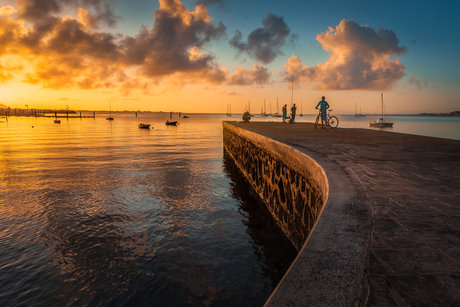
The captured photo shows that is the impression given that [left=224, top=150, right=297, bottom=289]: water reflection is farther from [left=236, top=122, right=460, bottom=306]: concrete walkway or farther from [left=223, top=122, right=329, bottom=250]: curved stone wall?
[left=236, top=122, right=460, bottom=306]: concrete walkway

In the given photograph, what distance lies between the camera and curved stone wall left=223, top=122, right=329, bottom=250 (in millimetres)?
5582

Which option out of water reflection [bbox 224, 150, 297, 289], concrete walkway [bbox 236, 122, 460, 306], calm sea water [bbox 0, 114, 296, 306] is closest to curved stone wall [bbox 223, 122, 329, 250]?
water reflection [bbox 224, 150, 297, 289]

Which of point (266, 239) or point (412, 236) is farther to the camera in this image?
point (266, 239)

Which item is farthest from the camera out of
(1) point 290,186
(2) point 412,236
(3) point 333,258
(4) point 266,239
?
(1) point 290,186

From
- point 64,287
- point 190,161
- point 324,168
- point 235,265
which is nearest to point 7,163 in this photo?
point 190,161

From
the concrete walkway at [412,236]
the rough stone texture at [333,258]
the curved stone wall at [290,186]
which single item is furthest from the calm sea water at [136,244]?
the concrete walkway at [412,236]

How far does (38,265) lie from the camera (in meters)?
5.65

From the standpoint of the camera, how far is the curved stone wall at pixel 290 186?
558 centimetres

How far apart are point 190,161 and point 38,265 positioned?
13.0 metres

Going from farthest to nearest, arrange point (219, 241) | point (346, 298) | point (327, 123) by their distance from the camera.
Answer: point (327, 123), point (219, 241), point (346, 298)

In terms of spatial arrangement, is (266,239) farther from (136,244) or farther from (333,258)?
(333,258)

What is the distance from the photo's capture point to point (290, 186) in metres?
7.47

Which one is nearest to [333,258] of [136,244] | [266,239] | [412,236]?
[412,236]

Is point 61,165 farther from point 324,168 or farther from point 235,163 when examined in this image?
point 324,168
